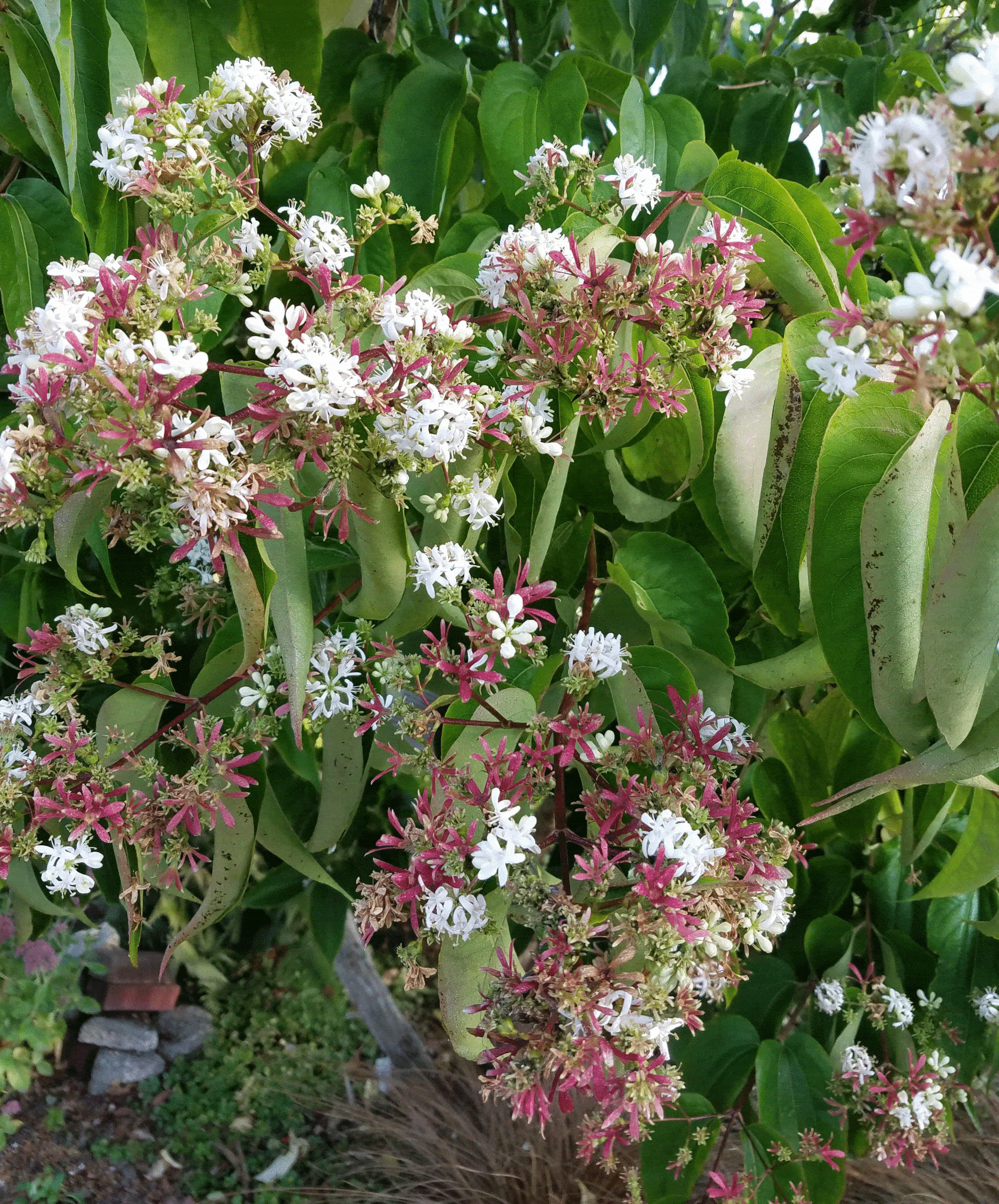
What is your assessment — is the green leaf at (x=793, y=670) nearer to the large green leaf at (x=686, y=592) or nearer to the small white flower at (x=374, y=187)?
the large green leaf at (x=686, y=592)

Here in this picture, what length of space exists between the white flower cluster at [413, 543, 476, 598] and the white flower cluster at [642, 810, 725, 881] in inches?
6.0

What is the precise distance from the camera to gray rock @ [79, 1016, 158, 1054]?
2.38 meters

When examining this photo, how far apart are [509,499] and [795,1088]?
679mm

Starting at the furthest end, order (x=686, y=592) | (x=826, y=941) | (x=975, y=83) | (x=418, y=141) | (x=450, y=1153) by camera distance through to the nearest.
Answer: (x=450, y=1153)
(x=826, y=941)
(x=418, y=141)
(x=686, y=592)
(x=975, y=83)

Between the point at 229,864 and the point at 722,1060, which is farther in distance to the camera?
the point at 722,1060

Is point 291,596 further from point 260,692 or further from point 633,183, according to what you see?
point 633,183

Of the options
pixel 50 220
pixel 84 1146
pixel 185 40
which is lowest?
pixel 84 1146

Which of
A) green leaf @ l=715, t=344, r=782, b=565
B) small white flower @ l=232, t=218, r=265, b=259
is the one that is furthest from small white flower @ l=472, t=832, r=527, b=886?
small white flower @ l=232, t=218, r=265, b=259

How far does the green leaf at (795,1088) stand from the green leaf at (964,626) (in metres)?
0.65

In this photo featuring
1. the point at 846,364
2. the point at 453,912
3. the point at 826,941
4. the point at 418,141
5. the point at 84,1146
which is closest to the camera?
the point at 846,364

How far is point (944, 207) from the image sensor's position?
0.28 metres

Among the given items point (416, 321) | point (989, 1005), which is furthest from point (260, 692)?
point (989, 1005)

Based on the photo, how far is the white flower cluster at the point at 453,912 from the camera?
47cm

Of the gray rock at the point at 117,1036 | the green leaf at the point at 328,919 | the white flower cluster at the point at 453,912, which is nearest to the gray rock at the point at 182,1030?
Answer: the gray rock at the point at 117,1036
